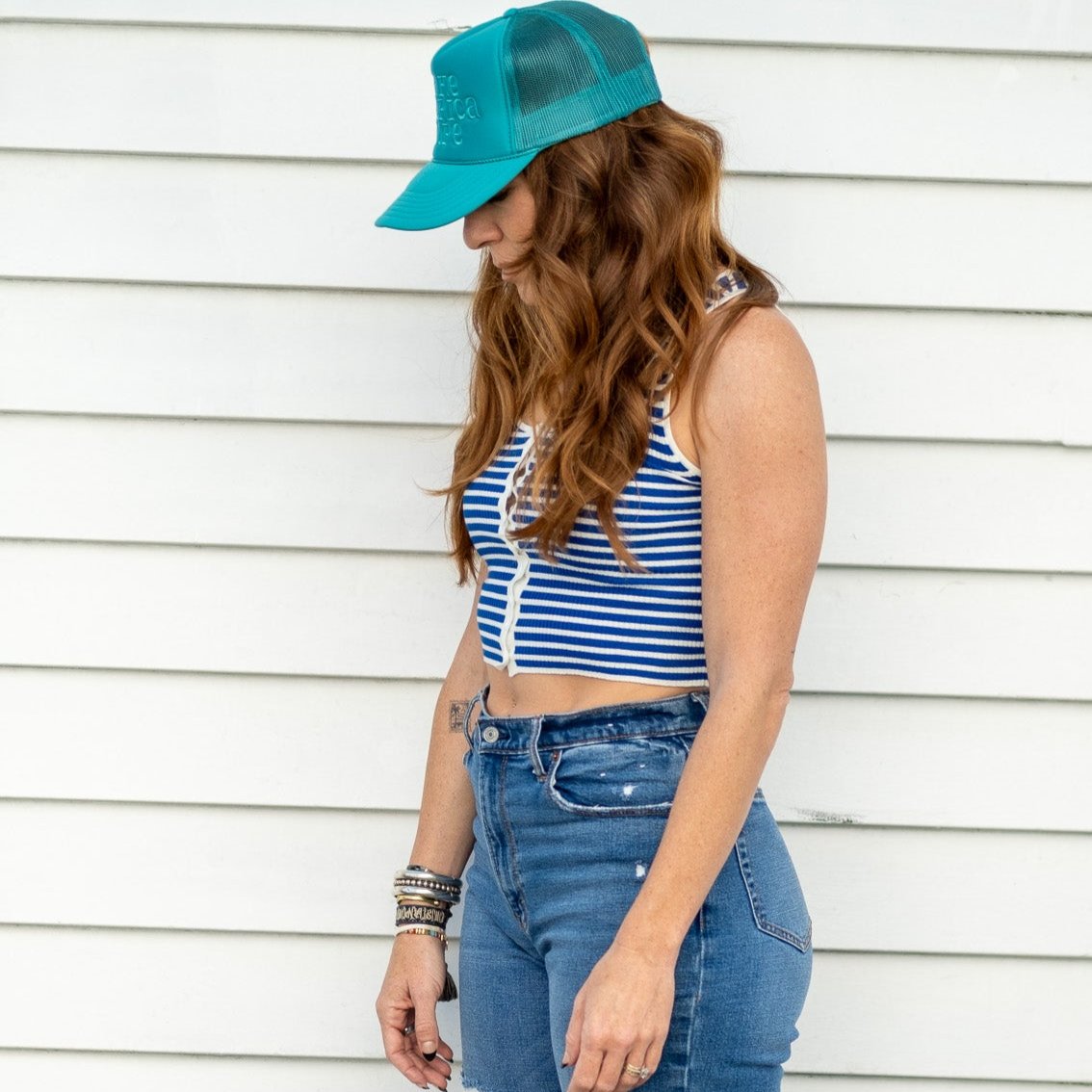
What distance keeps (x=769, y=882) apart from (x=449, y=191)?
85 cm

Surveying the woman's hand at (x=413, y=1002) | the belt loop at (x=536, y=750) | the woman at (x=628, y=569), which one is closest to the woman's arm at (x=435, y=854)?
the woman's hand at (x=413, y=1002)

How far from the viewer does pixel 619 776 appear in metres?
1.32

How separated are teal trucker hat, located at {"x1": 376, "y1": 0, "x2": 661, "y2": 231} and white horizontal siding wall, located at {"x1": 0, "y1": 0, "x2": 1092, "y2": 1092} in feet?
1.76

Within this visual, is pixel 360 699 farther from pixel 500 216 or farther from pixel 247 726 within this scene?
pixel 500 216

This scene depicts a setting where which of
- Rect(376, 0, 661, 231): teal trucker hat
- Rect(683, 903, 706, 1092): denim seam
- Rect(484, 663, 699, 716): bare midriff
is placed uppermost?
Rect(376, 0, 661, 231): teal trucker hat

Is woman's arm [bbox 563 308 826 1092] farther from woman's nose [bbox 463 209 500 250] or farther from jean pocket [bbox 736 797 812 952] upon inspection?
woman's nose [bbox 463 209 500 250]

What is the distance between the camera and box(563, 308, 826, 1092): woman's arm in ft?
3.97

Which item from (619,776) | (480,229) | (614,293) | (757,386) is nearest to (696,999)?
(619,776)

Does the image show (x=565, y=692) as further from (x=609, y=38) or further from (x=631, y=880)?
(x=609, y=38)

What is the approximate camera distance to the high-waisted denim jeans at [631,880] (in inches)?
50.3

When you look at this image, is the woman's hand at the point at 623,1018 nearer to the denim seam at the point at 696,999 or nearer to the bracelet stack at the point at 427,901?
the denim seam at the point at 696,999

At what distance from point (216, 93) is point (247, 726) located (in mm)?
994

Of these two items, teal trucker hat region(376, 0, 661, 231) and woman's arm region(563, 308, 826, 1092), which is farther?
teal trucker hat region(376, 0, 661, 231)

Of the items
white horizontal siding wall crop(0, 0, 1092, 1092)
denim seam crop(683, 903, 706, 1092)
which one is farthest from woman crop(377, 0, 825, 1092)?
white horizontal siding wall crop(0, 0, 1092, 1092)
